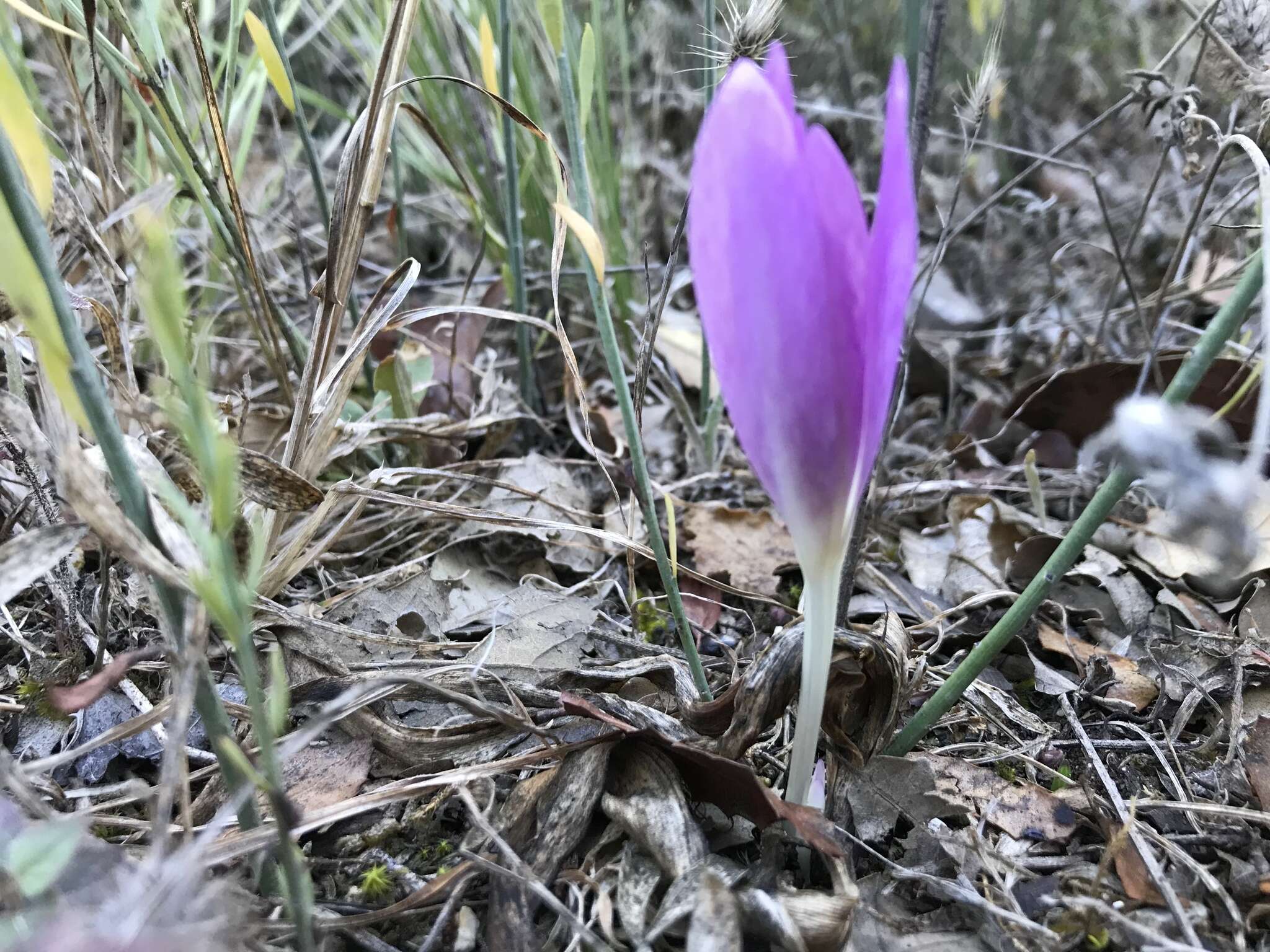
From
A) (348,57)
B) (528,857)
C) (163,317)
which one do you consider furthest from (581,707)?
(348,57)

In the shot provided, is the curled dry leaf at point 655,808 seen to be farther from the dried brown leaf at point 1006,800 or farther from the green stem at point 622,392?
the dried brown leaf at point 1006,800

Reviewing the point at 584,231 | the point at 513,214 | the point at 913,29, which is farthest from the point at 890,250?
the point at 513,214

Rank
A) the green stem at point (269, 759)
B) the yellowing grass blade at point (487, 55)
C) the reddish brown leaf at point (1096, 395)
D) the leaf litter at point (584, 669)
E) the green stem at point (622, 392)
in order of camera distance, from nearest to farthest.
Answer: the green stem at point (269, 759), the leaf litter at point (584, 669), the green stem at point (622, 392), the yellowing grass blade at point (487, 55), the reddish brown leaf at point (1096, 395)

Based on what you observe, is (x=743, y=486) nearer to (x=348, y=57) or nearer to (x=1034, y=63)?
(x=1034, y=63)

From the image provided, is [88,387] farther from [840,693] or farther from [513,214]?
[513,214]

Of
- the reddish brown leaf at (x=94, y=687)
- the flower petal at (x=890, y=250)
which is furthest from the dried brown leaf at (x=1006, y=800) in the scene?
the reddish brown leaf at (x=94, y=687)

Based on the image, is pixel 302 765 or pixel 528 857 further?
pixel 302 765

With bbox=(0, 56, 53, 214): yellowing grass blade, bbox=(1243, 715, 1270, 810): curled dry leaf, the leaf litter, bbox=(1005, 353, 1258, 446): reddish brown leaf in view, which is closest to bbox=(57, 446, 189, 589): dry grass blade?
the leaf litter
